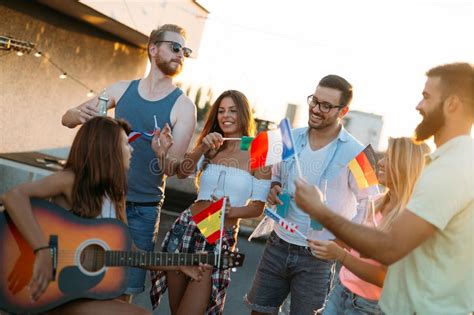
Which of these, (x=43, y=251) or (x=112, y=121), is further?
(x=112, y=121)

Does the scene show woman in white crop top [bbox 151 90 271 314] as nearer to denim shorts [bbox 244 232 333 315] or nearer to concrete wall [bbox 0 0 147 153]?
denim shorts [bbox 244 232 333 315]

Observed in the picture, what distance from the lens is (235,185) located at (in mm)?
4152

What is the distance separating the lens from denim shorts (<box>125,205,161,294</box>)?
403 centimetres

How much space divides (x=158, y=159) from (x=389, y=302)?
72.5 inches

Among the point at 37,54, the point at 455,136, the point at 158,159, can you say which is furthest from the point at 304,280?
the point at 37,54

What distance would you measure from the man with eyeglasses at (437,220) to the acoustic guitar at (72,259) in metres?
1.09

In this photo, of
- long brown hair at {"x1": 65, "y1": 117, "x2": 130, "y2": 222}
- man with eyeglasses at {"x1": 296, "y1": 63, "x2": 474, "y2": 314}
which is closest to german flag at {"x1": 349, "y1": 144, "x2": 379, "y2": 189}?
man with eyeglasses at {"x1": 296, "y1": 63, "x2": 474, "y2": 314}

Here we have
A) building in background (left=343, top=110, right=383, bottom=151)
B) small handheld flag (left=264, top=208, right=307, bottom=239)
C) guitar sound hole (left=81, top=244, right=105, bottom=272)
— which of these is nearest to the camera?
guitar sound hole (left=81, top=244, right=105, bottom=272)

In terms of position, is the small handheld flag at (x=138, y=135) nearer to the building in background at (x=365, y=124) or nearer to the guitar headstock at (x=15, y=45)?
the guitar headstock at (x=15, y=45)

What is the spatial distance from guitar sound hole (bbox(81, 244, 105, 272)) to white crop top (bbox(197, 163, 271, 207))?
1.04 metres

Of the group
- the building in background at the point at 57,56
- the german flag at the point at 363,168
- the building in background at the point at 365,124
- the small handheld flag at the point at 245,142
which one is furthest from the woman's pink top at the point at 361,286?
the building in background at the point at 365,124

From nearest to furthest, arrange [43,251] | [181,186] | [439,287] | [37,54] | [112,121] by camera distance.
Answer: [439,287]
[43,251]
[112,121]
[37,54]
[181,186]

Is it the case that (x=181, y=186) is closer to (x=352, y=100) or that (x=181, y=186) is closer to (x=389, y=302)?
(x=352, y=100)

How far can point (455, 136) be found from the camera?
260cm
